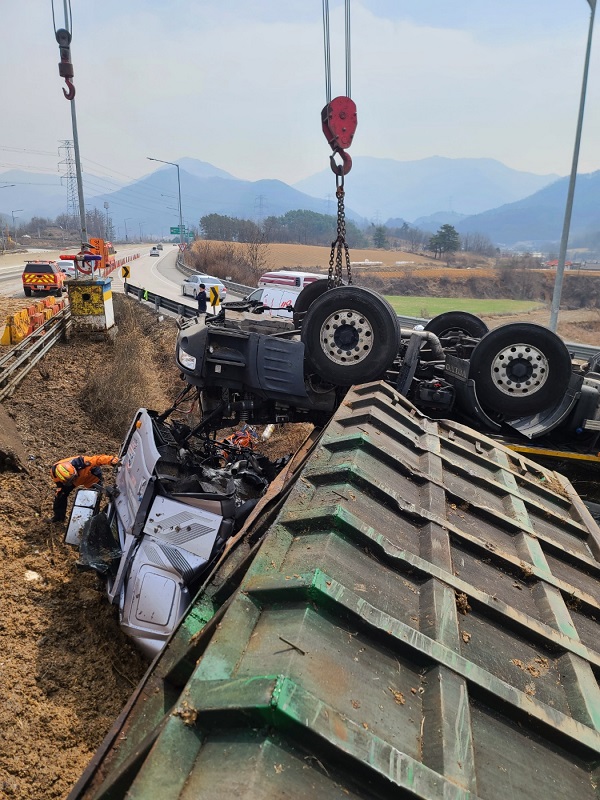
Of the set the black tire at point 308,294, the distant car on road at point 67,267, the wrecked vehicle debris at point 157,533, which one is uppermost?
the distant car on road at point 67,267

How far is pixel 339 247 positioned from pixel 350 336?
1.47m

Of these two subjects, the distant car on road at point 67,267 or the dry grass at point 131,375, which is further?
the distant car on road at point 67,267

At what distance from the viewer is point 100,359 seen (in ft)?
44.1

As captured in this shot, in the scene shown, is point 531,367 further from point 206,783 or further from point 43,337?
point 43,337

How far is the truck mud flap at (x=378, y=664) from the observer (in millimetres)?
1509

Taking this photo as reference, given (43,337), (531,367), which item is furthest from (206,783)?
(43,337)

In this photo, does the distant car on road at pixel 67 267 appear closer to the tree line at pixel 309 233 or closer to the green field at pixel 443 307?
the green field at pixel 443 307

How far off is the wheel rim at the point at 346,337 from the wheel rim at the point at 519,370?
52.3 inches

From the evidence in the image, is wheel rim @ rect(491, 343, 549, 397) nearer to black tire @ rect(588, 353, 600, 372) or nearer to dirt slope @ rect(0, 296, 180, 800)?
black tire @ rect(588, 353, 600, 372)

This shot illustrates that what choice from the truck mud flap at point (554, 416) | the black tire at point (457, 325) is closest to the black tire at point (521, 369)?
the truck mud flap at point (554, 416)

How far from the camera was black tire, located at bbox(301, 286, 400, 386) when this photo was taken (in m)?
5.57

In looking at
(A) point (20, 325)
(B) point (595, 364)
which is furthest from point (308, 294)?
(A) point (20, 325)

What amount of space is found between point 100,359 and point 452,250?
94.0m

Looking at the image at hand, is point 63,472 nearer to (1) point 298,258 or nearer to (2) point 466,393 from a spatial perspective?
(2) point 466,393
